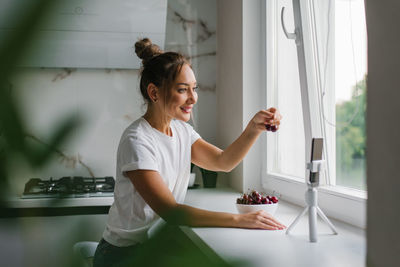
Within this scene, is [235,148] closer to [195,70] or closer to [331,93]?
[331,93]

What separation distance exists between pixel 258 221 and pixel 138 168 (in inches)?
15.6

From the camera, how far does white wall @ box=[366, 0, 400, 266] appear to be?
1.37 ft

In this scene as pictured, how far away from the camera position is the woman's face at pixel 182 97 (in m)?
1.53

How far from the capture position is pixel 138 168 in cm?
Result: 133

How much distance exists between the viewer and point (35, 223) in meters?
0.16

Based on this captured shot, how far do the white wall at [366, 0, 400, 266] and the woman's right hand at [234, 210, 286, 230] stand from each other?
0.86 m

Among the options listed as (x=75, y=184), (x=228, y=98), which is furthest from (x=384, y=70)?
(x=228, y=98)

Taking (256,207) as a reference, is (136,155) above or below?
above

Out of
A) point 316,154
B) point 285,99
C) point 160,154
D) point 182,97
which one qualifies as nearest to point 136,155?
point 160,154

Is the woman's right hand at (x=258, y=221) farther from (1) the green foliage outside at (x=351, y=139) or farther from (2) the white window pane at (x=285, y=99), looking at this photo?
(2) the white window pane at (x=285, y=99)

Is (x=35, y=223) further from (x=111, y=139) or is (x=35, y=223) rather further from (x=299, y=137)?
(x=111, y=139)

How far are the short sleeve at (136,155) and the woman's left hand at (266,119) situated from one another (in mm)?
368

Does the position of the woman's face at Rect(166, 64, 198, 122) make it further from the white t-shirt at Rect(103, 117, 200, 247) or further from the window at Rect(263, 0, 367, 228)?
the window at Rect(263, 0, 367, 228)

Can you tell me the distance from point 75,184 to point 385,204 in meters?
0.35
